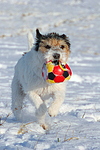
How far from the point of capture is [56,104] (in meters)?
3.55

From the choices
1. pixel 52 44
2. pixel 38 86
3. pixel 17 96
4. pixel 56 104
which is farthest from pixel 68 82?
pixel 52 44

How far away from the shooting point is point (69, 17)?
2158 cm

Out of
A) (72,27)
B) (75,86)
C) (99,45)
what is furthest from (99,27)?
(75,86)

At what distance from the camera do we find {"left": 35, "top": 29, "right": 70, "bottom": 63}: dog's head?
10.9 feet

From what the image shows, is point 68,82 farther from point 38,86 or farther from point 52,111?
point 52,111

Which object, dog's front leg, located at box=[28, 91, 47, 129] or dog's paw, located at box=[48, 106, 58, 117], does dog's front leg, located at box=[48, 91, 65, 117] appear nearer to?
dog's paw, located at box=[48, 106, 58, 117]

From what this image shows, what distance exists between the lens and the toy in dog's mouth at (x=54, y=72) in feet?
10.9

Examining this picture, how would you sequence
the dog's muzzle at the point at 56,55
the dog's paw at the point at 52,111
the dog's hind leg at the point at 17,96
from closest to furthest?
the dog's muzzle at the point at 56,55 < the dog's paw at the point at 52,111 < the dog's hind leg at the point at 17,96

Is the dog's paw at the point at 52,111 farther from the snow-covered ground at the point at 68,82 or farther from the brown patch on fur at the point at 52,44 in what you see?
the brown patch on fur at the point at 52,44

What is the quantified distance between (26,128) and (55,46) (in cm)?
122

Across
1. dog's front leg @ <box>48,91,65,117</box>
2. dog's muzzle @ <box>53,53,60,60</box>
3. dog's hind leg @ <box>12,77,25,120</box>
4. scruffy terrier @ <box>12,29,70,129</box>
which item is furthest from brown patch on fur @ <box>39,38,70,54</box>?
dog's hind leg @ <box>12,77,25,120</box>

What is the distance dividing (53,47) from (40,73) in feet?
1.68

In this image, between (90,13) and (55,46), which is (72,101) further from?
(90,13)

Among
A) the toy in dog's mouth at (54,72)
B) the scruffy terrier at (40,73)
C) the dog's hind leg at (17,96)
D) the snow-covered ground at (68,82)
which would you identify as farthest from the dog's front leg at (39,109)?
the dog's hind leg at (17,96)
